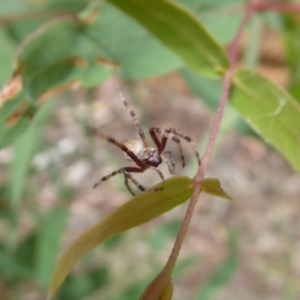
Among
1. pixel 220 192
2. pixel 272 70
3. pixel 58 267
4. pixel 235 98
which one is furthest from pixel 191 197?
pixel 272 70

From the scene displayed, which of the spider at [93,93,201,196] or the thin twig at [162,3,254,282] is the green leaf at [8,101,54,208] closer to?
the spider at [93,93,201,196]

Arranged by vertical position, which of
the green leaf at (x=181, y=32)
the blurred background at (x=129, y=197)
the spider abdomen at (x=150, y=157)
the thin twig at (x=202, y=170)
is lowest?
the blurred background at (x=129, y=197)

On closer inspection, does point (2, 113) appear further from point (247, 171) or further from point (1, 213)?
point (247, 171)

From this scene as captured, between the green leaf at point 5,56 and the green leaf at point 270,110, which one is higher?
the green leaf at point 5,56

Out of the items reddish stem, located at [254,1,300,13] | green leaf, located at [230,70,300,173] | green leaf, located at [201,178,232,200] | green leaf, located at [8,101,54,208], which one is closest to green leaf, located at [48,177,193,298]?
green leaf, located at [201,178,232,200]

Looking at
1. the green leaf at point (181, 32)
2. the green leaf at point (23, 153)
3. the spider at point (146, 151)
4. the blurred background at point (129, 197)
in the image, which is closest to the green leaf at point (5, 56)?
the blurred background at point (129, 197)

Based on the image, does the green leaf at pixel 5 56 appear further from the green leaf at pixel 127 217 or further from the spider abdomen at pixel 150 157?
the green leaf at pixel 127 217
